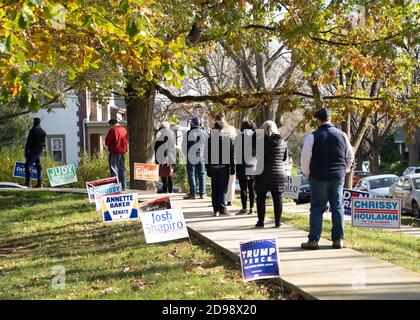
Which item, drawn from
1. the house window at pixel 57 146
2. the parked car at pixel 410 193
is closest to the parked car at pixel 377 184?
the parked car at pixel 410 193

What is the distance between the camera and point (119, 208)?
11570 millimetres

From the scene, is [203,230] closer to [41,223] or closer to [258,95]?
[41,223]

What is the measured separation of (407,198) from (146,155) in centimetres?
999

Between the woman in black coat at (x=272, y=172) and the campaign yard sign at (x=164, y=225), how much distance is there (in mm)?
2090

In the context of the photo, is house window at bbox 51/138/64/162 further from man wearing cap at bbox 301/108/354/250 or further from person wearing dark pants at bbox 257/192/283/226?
man wearing cap at bbox 301/108/354/250

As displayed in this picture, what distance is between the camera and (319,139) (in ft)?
30.7

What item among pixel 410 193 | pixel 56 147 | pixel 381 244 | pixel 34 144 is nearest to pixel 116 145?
pixel 34 144

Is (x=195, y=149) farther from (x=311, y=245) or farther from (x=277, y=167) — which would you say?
(x=311, y=245)

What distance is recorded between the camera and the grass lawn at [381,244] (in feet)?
29.4

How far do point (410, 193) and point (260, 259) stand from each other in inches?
692

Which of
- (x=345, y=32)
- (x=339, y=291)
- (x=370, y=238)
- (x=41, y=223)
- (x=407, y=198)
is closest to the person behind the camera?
(x=339, y=291)

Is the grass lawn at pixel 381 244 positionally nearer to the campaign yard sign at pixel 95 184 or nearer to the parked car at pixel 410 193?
the campaign yard sign at pixel 95 184

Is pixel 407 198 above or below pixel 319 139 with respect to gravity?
below

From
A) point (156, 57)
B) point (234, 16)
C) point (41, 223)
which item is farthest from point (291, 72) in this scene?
point (156, 57)
